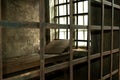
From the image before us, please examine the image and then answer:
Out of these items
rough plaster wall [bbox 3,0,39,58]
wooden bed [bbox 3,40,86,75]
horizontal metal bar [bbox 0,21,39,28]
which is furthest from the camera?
rough plaster wall [bbox 3,0,39,58]

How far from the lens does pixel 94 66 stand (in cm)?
238

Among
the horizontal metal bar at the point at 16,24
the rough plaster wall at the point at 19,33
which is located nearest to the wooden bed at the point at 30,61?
the horizontal metal bar at the point at 16,24

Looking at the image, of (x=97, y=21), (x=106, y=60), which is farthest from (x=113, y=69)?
(x=97, y=21)

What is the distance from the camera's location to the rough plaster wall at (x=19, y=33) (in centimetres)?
398

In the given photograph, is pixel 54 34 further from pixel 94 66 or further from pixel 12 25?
pixel 12 25

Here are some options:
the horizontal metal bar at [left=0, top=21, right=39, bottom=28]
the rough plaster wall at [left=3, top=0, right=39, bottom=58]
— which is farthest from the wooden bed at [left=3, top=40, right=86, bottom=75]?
the rough plaster wall at [left=3, top=0, right=39, bottom=58]

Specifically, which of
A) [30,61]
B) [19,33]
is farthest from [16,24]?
[19,33]

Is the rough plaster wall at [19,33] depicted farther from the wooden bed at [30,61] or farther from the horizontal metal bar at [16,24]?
the horizontal metal bar at [16,24]

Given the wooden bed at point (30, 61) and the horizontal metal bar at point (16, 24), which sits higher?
the horizontal metal bar at point (16, 24)

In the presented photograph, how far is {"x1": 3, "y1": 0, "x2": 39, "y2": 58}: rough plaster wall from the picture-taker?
398 centimetres

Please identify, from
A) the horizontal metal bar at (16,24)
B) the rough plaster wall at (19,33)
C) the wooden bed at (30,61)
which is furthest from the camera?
the rough plaster wall at (19,33)

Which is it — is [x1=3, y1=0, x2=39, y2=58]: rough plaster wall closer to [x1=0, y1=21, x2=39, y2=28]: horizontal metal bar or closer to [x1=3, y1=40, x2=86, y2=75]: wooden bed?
[x1=3, y1=40, x2=86, y2=75]: wooden bed

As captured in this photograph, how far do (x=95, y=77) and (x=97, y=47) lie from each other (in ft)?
1.34

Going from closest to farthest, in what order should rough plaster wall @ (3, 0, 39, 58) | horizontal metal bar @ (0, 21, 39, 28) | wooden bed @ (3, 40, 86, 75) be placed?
A: 1. horizontal metal bar @ (0, 21, 39, 28)
2. wooden bed @ (3, 40, 86, 75)
3. rough plaster wall @ (3, 0, 39, 58)
